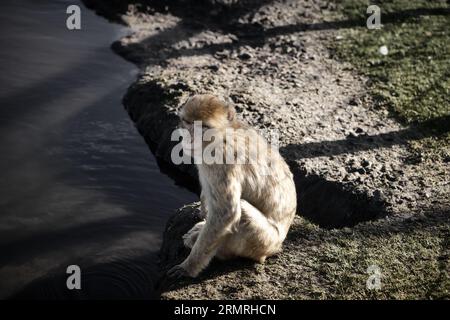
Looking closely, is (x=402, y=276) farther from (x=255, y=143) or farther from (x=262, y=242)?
(x=255, y=143)

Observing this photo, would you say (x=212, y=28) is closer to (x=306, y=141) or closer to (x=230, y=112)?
(x=306, y=141)

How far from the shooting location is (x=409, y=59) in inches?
380

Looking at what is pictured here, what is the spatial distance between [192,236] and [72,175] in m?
2.56

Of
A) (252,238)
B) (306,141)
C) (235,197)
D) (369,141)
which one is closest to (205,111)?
(235,197)

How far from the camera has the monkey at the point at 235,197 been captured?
4477 mm

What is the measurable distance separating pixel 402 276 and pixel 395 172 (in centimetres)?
199

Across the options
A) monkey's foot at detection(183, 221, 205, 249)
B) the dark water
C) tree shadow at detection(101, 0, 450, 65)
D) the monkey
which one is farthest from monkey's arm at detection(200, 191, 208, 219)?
tree shadow at detection(101, 0, 450, 65)

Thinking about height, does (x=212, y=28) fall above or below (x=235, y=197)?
above

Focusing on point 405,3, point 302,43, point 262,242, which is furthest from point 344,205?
point 405,3

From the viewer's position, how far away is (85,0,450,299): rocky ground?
4973mm

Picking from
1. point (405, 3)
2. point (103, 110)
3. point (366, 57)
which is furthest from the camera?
point (405, 3)

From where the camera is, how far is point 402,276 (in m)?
5.04

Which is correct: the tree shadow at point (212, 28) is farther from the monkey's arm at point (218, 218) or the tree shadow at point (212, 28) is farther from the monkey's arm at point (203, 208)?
the monkey's arm at point (218, 218)

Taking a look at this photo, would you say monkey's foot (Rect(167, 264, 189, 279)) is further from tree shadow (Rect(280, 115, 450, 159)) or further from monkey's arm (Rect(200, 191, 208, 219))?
tree shadow (Rect(280, 115, 450, 159))
